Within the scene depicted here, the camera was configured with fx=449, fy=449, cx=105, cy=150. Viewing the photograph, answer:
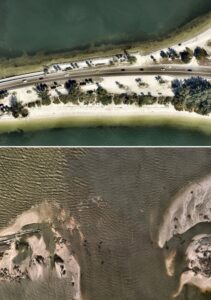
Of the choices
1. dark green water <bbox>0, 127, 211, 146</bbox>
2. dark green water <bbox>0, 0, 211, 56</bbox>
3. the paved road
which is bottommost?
dark green water <bbox>0, 127, 211, 146</bbox>

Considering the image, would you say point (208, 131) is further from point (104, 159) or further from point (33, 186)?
point (33, 186)

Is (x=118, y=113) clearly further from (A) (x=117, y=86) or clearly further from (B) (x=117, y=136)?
(A) (x=117, y=86)

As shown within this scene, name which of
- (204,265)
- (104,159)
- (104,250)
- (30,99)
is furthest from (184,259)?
(30,99)

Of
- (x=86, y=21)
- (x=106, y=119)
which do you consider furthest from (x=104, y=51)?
(x=106, y=119)

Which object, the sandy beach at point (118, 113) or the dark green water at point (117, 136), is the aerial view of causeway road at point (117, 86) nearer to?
the sandy beach at point (118, 113)

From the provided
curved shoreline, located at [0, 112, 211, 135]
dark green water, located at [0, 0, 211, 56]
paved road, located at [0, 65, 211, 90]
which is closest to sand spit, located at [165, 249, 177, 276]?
curved shoreline, located at [0, 112, 211, 135]

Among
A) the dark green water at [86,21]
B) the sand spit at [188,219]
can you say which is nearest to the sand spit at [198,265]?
the sand spit at [188,219]

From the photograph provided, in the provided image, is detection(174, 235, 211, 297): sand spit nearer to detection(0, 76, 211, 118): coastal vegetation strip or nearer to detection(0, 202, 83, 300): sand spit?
detection(0, 202, 83, 300): sand spit
